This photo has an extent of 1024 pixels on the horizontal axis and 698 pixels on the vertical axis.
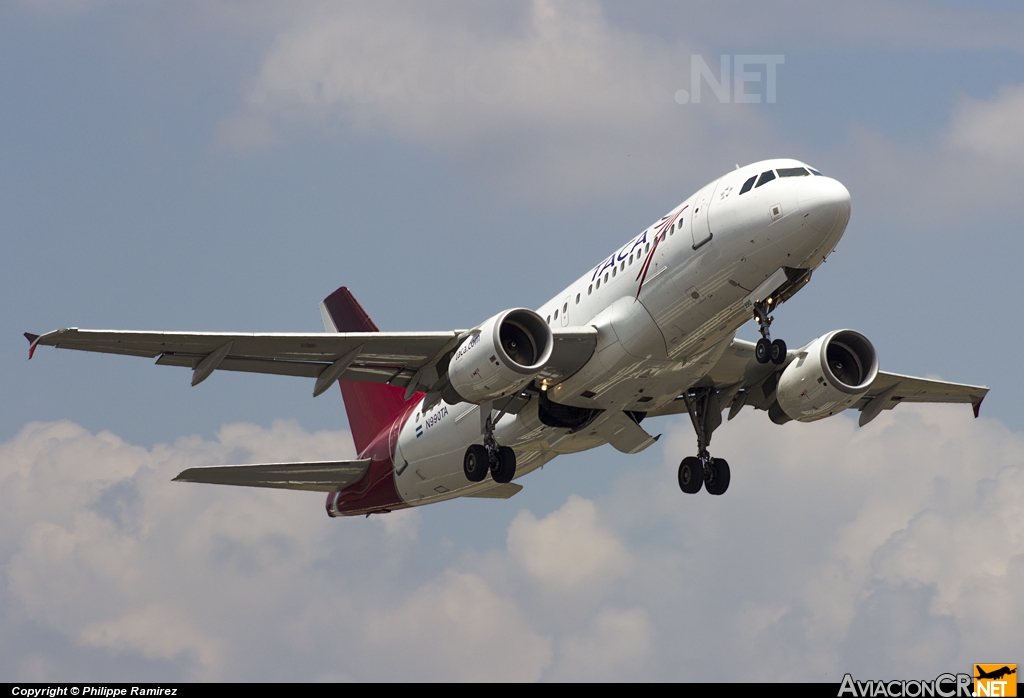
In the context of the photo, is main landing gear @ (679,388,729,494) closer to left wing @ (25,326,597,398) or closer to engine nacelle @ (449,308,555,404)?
left wing @ (25,326,597,398)

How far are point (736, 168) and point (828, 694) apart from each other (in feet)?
38.0

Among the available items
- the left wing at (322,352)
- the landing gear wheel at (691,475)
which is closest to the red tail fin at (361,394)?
the left wing at (322,352)

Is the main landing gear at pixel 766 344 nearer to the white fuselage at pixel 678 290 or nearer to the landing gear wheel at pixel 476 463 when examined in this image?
the white fuselage at pixel 678 290

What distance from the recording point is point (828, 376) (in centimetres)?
3400

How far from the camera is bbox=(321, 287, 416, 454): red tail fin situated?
141ft

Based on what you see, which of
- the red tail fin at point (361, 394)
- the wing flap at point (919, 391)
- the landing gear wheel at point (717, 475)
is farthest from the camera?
the red tail fin at point (361, 394)

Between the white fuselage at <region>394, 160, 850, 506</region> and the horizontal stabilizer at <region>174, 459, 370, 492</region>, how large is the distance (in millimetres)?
5988

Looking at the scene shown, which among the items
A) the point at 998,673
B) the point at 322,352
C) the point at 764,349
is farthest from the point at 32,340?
the point at 998,673

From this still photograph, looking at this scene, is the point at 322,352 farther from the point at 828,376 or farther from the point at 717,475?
the point at 828,376

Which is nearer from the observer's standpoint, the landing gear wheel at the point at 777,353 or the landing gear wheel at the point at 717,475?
the landing gear wheel at the point at 777,353

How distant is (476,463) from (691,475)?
633 centimetres

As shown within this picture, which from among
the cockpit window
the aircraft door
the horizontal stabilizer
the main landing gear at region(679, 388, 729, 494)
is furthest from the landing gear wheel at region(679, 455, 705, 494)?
the cockpit window

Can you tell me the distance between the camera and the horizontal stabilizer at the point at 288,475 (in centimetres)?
3731

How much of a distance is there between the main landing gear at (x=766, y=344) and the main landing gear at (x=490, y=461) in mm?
7238
